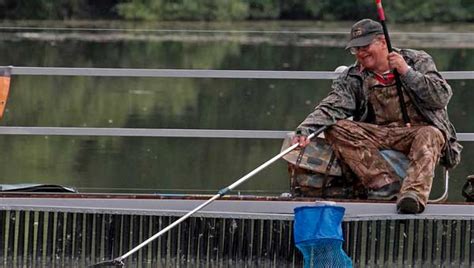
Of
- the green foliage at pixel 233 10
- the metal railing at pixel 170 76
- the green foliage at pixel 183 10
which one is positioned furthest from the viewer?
the green foliage at pixel 183 10

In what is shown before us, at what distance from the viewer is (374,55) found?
24.9 feet

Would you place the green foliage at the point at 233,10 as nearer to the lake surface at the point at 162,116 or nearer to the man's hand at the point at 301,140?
the lake surface at the point at 162,116

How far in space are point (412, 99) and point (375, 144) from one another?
30 centimetres

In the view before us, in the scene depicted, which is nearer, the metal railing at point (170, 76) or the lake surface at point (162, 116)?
the metal railing at point (170, 76)

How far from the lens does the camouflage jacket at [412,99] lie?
7457mm

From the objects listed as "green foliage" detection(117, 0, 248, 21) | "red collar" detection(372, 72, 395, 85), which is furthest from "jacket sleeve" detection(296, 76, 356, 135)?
"green foliage" detection(117, 0, 248, 21)

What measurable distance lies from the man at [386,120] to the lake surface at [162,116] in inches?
82.6

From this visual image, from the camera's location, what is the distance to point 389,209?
7.59 m

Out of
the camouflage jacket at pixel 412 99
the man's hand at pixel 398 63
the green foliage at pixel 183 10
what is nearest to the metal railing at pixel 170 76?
the camouflage jacket at pixel 412 99

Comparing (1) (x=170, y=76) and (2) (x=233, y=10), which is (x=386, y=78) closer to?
(1) (x=170, y=76)

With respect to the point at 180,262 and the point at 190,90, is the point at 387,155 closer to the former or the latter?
the point at 180,262

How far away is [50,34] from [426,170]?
2906cm

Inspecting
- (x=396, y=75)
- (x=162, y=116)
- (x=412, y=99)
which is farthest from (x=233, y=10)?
(x=396, y=75)

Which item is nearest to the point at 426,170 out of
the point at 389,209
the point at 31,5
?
the point at 389,209
